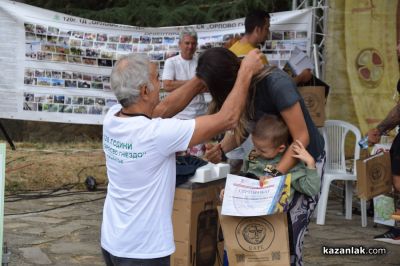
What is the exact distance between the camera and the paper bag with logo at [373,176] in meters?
5.75

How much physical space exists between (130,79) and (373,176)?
339 centimetres

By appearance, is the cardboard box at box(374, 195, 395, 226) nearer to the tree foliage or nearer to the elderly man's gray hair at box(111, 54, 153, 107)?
the elderly man's gray hair at box(111, 54, 153, 107)

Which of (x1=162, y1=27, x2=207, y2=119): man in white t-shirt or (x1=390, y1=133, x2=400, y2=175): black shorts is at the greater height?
(x1=162, y1=27, x2=207, y2=119): man in white t-shirt

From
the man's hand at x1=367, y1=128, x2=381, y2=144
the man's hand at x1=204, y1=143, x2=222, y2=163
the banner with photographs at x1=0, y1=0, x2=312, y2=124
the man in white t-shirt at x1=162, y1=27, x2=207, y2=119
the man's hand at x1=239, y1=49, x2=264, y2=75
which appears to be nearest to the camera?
the man's hand at x1=239, y1=49, x2=264, y2=75

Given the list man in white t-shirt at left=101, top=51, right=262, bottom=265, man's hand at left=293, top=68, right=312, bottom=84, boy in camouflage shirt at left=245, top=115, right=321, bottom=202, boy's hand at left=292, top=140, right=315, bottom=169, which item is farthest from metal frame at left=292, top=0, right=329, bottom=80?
man in white t-shirt at left=101, top=51, right=262, bottom=265

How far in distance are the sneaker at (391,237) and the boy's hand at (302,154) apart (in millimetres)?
3315

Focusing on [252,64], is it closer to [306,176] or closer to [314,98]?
[306,176]

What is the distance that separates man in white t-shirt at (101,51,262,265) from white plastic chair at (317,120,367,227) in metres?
4.29

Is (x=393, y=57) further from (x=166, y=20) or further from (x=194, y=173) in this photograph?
(x=194, y=173)

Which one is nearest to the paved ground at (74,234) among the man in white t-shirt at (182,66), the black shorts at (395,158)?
the black shorts at (395,158)

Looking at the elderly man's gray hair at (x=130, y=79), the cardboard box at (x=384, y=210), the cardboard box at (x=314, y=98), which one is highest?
the elderly man's gray hair at (x=130, y=79)

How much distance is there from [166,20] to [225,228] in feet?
27.9

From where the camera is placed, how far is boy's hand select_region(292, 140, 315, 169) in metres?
3.40

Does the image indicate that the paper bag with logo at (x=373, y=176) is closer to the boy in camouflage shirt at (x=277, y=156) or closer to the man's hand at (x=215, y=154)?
the man's hand at (x=215, y=154)
